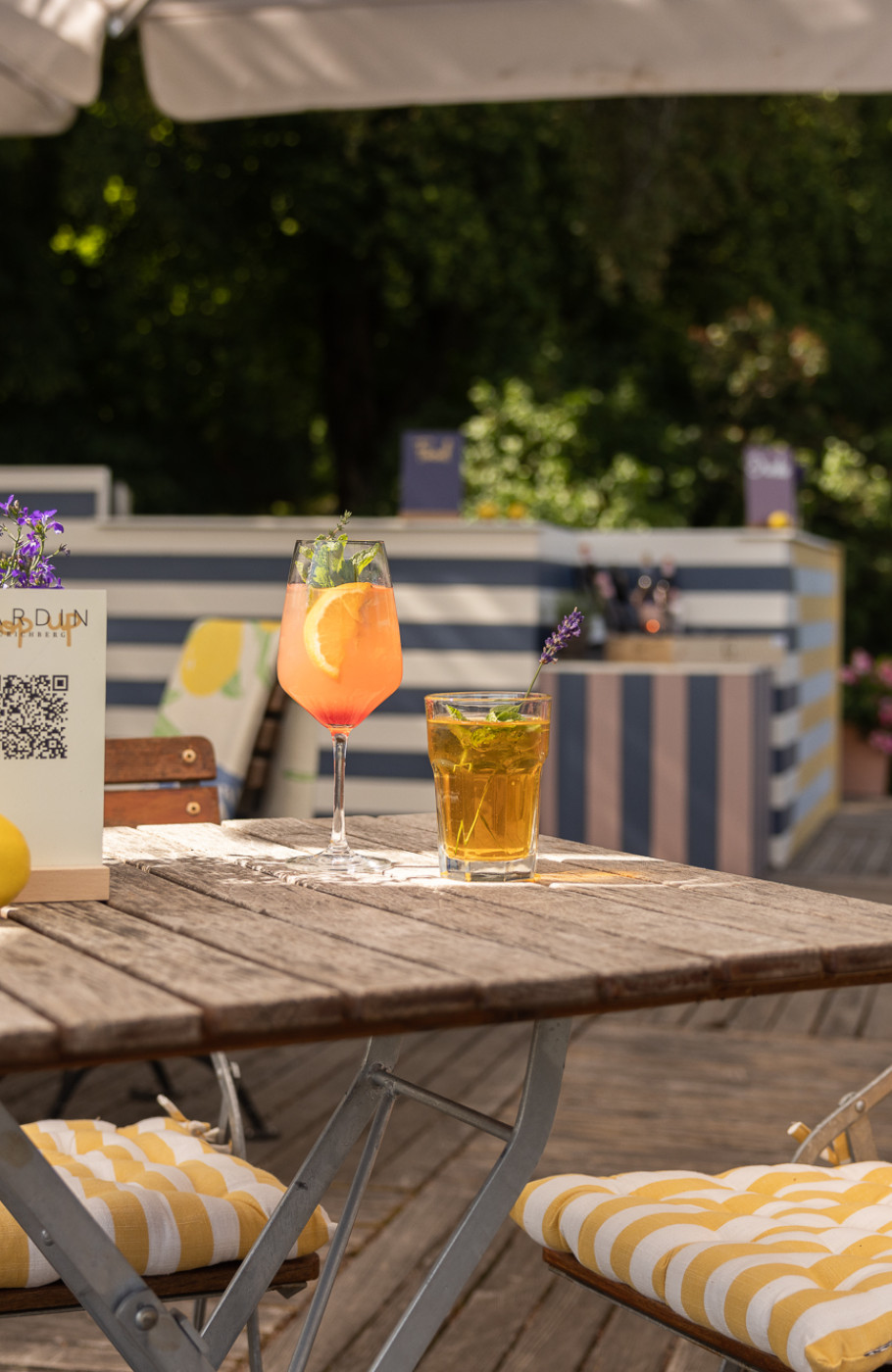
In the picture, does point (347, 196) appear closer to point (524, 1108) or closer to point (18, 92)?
point (18, 92)

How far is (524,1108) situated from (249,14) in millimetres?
2632

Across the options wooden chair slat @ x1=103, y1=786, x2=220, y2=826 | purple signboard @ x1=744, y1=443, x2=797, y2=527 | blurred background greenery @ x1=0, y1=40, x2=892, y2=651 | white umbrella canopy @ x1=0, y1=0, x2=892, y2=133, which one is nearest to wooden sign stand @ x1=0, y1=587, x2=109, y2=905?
wooden chair slat @ x1=103, y1=786, x2=220, y2=826

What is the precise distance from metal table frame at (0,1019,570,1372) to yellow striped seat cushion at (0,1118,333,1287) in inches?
2.5

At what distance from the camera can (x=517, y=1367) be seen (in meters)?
1.90

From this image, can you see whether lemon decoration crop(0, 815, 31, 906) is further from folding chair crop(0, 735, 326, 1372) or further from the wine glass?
folding chair crop(0, 735, 326, 1372)

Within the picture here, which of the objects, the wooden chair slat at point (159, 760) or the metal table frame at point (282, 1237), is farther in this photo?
the wooden chair slat at point (159, 760)

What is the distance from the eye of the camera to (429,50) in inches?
119

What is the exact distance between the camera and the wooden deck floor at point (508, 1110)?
1.96 m

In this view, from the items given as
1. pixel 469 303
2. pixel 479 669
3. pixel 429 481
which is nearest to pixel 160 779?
pixel 479 669

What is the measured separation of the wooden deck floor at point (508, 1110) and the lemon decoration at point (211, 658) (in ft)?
2.59

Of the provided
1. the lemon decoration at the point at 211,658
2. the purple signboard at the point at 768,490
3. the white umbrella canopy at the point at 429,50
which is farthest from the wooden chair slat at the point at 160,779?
the purple signboard at the point at 768,490

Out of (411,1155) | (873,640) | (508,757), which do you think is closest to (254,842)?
(508,757)

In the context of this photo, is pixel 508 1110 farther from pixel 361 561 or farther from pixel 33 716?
pixel 33 716

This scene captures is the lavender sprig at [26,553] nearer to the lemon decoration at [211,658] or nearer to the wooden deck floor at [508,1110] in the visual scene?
the wooden deck floor at [508,1110]
